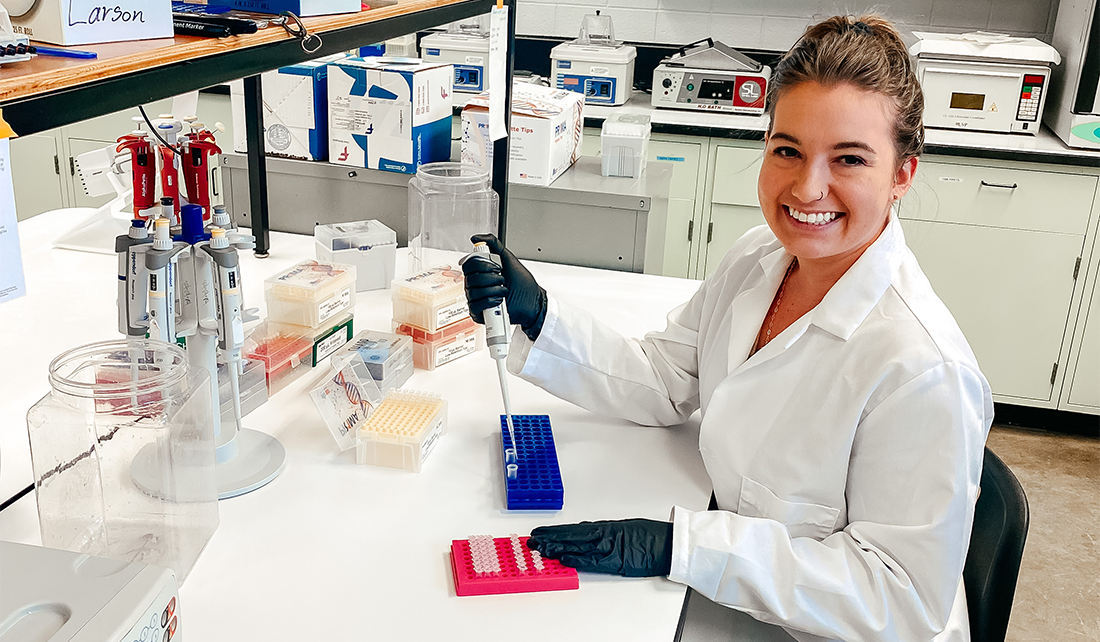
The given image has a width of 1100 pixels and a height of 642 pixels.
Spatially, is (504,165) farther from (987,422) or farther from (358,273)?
(987,422)

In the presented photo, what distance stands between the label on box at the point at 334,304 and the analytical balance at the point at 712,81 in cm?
223

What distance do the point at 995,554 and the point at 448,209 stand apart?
4.71 ft

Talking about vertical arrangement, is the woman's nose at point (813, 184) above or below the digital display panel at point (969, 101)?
above

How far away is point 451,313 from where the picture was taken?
5.25 feet

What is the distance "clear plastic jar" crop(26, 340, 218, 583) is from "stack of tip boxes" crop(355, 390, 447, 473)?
0.75 feet

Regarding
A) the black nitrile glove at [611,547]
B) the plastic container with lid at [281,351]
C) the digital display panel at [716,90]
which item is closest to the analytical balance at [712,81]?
the digital display panel at [716,90]

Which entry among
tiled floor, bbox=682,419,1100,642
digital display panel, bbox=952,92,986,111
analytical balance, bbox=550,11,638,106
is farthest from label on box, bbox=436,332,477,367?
digital display panel, bbox=952,92,986,111

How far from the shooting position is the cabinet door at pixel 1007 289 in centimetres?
314

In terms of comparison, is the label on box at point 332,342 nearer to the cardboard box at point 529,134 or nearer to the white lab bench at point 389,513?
the white lab bench at point 389,513

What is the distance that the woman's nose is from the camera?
1.16 m

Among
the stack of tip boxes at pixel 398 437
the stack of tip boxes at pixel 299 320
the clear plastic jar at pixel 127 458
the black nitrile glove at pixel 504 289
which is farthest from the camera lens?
the stack of tip boxes at pixel 299 320

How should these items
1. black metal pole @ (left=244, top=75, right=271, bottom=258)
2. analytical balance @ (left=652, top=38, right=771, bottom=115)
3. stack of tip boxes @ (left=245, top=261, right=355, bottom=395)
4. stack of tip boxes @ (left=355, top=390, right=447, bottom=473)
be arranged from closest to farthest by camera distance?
stack of tip boxes @ (left=355, top=390, right=447, bottom=473) < stack of tip boxes @ (left=245, top=261, right=355, bottom=395) < black metal pole @ (left=244, top=75, right=271, bottom=258) < analytical balance @ (left=652, top=38, right=771, bottom=115)

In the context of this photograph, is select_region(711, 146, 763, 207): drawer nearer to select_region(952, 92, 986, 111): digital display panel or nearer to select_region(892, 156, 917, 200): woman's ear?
select_region(952, 92, 986, 111): digital display panel

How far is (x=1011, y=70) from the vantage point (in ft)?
10.5
